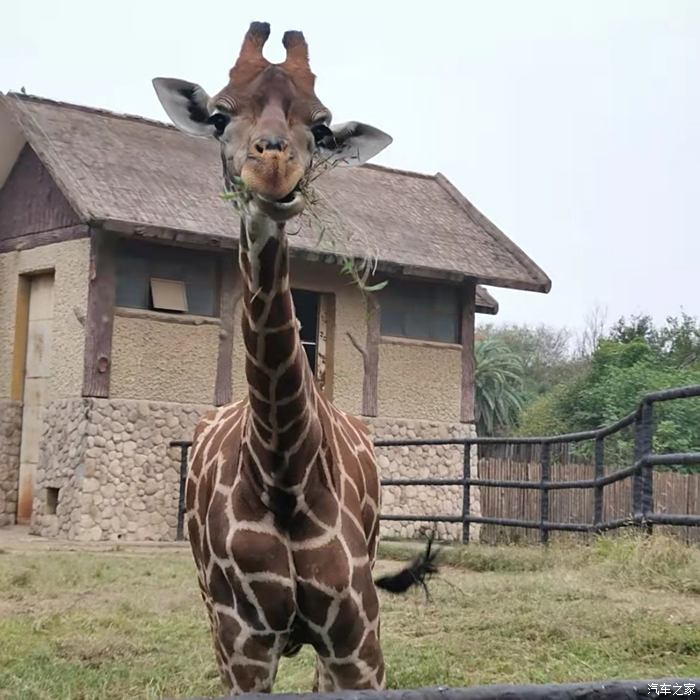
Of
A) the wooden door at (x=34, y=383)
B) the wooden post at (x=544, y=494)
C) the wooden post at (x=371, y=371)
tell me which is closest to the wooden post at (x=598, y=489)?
the wooden post at (x=544, y=494)

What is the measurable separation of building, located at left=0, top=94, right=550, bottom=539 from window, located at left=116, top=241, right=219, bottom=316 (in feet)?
0.08

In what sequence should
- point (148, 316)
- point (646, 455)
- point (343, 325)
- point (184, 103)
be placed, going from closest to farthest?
point (184, 103)
point (646, 455)
point (148, 316)
point (343, 325)

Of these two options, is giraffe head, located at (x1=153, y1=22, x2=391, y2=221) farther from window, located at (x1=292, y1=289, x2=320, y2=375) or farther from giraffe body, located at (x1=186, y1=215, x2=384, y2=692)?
window, located at (x1=292, y1=289, x2=320, y2=375)

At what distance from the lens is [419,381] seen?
788 inches

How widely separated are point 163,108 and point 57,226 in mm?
13738

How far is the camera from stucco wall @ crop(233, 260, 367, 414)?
745 inches

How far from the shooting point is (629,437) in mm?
29266

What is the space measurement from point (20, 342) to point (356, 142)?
47.7 ft

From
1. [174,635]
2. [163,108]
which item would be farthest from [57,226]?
[163,108]

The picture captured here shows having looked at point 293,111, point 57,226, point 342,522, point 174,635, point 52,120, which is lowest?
point 174,635

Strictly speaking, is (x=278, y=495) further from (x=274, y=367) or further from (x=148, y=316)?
(x=148, y=316)

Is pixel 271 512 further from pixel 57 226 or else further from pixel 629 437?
pixel 629 437

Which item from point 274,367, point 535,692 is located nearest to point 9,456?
point 274,367

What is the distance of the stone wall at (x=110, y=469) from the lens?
1670cm
